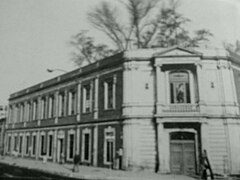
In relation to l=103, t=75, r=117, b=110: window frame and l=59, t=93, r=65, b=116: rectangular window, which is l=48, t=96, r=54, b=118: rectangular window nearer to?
l=59, t=93, r=65, b=116: rectangular window

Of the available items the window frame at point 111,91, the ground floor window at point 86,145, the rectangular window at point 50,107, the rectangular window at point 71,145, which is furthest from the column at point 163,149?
the rectangular window at point 50,107

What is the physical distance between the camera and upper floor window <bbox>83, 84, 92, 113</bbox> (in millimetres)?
10107

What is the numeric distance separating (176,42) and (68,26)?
23.6ft

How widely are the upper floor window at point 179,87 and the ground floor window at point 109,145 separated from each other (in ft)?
7.68

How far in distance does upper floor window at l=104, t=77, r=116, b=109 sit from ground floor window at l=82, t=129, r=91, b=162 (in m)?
1.32

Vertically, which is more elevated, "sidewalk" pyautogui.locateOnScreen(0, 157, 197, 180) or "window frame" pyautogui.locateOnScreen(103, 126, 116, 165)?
"window frame" pyautogui.locateOnScreen(103, 126, 116, 165)

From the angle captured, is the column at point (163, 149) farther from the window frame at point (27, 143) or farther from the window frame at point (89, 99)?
the window frame at point (27, 143)

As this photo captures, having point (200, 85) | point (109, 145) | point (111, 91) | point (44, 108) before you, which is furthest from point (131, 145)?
point (44, 108)

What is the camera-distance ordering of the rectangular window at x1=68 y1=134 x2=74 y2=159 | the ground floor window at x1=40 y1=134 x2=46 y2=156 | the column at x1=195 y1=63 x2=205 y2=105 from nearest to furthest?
the column at x1=195 y1=63 x2=205 y2=105
the ground floor window at x1=40 y1=134 x2=46 y2=156
the rectangular window at x1=68 y1=134 x2=74 y2=159

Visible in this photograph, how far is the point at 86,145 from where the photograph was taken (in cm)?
992

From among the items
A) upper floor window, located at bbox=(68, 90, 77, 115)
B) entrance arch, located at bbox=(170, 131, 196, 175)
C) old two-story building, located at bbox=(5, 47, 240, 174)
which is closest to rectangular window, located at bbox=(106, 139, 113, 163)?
old two-story building, located at bbox=(5, 47, 240, 174)

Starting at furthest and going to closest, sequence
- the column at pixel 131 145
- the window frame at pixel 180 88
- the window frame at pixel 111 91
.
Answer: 1. the window frame at pixel 111 91
2. the window frame at pixel 180 88
3. the column at pixel 131 145

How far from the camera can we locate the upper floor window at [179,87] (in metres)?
8.23

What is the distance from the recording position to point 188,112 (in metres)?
7.91
